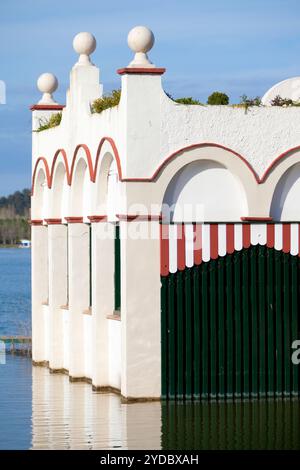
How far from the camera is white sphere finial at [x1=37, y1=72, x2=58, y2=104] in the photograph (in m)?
32.9

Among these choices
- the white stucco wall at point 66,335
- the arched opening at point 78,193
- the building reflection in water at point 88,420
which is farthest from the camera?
the white stucco wall at point 66,335

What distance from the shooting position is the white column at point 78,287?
95.7 ft

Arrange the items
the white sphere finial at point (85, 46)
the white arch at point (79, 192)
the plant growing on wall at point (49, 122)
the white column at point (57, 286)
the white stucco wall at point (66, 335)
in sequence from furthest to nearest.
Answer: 1. the plant growing on wall at point (49, 122)
2. the white column at point (57, 286)
3. the white stucco wall at point (66, 335)
4. the white sphere finial at point (85, 46)
5. the white arch at point (79, 192)

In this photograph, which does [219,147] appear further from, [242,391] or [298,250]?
[242,391]

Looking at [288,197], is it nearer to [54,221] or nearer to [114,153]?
[114,153]

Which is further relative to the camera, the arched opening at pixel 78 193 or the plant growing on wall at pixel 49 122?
the plant growing on wall at pixel 49 122

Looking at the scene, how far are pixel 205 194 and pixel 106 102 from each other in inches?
103

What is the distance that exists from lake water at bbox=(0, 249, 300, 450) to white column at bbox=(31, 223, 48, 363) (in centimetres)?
432

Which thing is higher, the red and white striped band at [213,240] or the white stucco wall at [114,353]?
the red and white striped band at [213,240]

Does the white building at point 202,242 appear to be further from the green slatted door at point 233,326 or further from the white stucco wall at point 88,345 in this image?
the white stucco wall at point 88,345

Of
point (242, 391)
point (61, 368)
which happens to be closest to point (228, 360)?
point (242, 391)

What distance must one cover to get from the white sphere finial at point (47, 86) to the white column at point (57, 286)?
3176 mm

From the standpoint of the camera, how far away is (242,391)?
2519 cm

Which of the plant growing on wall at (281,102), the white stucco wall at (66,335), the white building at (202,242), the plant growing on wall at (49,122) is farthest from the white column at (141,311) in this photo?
the plant growing on wall at (49,122)
